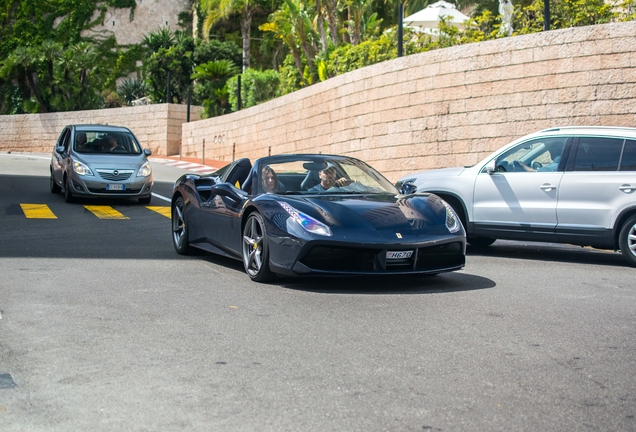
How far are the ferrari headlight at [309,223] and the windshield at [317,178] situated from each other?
782 millimetres

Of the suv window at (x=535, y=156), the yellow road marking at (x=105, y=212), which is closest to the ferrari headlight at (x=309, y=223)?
the suv window at (x=535, y=156)

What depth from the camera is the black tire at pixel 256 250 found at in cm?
789

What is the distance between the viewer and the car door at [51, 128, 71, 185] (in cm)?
1859

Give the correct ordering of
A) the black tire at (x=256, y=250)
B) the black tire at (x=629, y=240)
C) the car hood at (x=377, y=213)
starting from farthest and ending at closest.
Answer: the black tire at (x=629, y=240), the black tire at (x=256, y=250), the car hood at (x=377, y=213)

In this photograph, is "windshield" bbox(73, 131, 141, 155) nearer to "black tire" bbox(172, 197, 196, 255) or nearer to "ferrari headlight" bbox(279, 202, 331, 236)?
"black tire" bbox(172, 197, 196, 255)

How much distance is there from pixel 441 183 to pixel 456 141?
8.83 m

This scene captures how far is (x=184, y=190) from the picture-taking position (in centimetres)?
1020

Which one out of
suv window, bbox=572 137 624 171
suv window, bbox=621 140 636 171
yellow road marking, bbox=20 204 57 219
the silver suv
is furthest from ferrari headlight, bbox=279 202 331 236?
yellow road marking, bbox=20 204 57 219

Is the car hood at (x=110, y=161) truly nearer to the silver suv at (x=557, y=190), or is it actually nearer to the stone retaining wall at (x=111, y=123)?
the silver suv at (x=557, y=190)

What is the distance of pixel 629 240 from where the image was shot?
379 inches

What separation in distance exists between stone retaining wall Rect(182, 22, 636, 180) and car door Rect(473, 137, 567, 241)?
6.69 m

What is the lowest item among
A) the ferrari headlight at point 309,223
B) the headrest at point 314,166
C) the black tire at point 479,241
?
the black tire at point 479,241

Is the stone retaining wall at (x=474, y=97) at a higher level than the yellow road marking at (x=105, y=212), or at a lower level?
higher

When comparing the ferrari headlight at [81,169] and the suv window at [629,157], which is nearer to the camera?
the suv window at [629,157]
